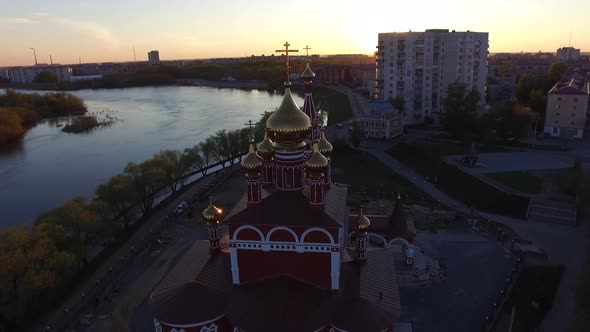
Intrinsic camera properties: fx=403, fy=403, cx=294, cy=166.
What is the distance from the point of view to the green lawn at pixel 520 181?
59.5 feet

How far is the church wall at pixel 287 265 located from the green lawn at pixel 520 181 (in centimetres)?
1359

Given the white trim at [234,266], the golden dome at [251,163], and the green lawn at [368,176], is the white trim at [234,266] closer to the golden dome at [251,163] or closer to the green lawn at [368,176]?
the golden dome at [251,163]

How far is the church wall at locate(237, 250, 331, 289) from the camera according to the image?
8.33 meters

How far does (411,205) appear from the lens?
58.6 feet

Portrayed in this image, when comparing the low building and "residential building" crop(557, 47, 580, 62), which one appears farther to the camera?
"residential building" crop(557, 47, 580, 62)

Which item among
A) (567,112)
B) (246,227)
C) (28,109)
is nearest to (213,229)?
(246,227)

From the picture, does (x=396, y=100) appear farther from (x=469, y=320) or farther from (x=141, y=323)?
(x=141, y=323)

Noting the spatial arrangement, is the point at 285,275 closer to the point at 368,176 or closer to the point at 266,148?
Result: the point at 266,148

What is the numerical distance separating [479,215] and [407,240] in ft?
17.3

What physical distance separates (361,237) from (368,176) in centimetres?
1347

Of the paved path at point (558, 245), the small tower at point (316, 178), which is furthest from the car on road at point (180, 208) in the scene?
the paved path at point (558, 245)

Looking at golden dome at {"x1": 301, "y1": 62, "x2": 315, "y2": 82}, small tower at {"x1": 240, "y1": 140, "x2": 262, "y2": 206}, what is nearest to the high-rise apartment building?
golden dome at {"x1": 301, "y1": 62, "x2": 315, "y2": 82}

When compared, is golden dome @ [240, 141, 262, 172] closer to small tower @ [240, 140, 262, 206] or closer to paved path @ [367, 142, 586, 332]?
small tower @ [240, 140, 262, 206]

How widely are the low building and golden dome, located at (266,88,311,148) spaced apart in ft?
72.9
